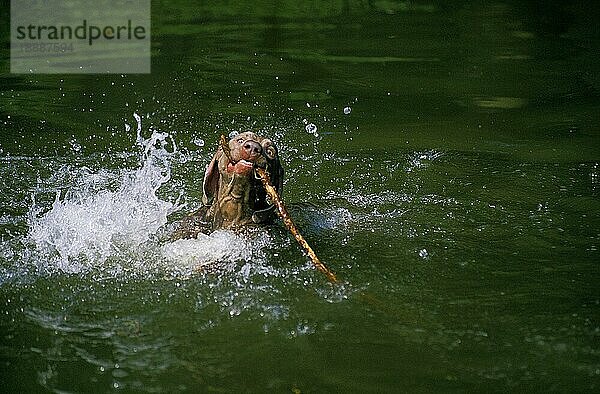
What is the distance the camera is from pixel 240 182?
200 inches

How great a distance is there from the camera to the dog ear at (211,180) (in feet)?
17.1

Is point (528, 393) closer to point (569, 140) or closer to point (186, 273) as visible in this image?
point (186, 273)

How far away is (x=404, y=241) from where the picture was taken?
5.67 meters

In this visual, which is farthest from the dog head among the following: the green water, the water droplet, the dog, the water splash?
the water droplet

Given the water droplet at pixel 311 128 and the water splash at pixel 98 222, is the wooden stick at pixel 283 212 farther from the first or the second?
the water droplet at pixel 311 128

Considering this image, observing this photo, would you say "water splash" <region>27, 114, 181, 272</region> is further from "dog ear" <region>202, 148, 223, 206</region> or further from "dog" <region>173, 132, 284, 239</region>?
"dog ear" <region>202, 148, 223, 206</region>

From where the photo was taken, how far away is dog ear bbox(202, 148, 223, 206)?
5215 millimetres

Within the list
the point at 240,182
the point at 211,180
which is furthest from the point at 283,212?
the point at 211,180

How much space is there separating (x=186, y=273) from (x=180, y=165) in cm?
251

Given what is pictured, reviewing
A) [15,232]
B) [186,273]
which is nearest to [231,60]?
[15,232]

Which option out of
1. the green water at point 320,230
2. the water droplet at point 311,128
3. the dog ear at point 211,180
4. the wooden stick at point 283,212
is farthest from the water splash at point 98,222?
the water droplet at point 311,128

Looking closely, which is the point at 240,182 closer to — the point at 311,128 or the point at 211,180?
the point at 211,180

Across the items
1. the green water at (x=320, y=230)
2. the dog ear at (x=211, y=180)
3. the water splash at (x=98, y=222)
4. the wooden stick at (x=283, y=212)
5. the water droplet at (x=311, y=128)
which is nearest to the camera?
the green water at (x=320, y=230)

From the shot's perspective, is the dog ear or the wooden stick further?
the dog ear
